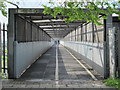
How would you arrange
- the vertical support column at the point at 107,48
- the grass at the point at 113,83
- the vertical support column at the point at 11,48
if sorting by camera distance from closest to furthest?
the grass at the point at 113,83 < the vertical support column at the point at 107,48 < the vertical support column at the point at 11,48

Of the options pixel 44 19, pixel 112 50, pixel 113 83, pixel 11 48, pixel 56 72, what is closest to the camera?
pixel 113 83

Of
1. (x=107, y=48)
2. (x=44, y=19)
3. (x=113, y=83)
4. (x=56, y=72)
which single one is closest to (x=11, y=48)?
(x=56, y=72)

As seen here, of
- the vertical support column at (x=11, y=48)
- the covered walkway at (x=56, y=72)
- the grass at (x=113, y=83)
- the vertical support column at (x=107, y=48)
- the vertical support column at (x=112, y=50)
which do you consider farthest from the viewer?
the covered walkway at (x=56, y=72)

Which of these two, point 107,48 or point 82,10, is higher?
point 82,10

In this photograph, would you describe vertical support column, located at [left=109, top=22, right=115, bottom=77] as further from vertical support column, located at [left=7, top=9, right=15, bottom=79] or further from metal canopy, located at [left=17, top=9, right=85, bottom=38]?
vertical support column, located at [left=7, top=9, right=15, bottom=79]

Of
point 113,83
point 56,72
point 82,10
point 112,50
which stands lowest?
point 56,72

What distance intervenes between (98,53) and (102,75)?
1.31 metres

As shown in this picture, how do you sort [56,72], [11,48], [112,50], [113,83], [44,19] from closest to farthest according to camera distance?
[113,83] < [112,50] < [11,48] < [56,72] < [44,19]

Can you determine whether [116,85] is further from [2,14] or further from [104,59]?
[2,14]

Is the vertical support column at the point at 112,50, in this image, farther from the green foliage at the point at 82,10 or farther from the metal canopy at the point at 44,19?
the metal canopy at the point at 44,19

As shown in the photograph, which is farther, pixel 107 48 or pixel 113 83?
pixel 107 48

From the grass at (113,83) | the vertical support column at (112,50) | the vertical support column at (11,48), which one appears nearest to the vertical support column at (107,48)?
the vertical support column at (112,50)

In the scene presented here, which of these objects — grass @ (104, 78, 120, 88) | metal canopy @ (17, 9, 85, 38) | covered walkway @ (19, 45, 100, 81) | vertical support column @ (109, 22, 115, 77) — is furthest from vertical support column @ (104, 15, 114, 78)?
metal canopy @ (17, 9, 85, 38)

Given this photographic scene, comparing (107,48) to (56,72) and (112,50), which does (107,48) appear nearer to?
(112,50)
